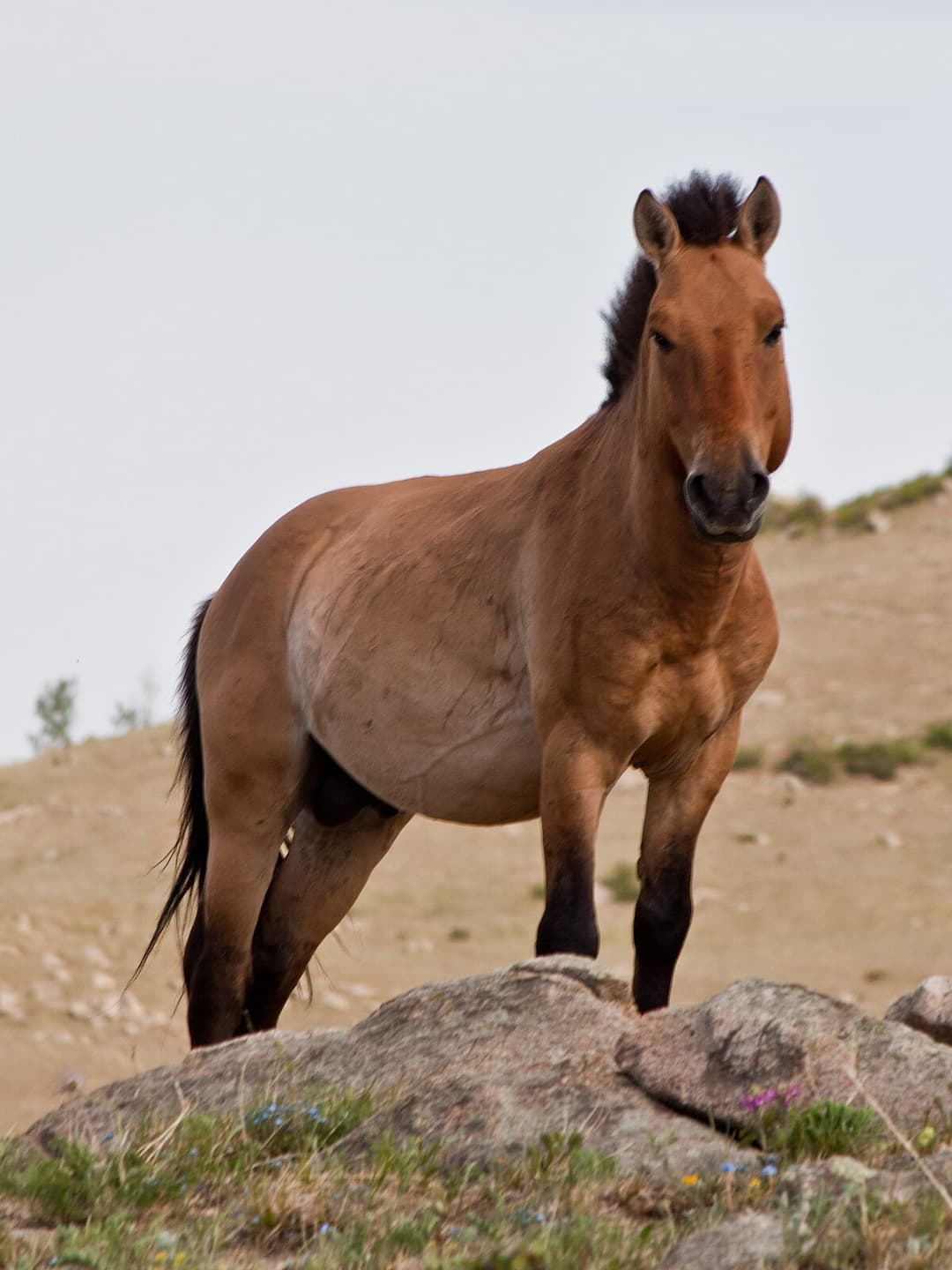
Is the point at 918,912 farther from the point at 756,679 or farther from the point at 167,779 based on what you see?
the point at 756,679

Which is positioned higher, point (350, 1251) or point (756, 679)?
point (756, 679)

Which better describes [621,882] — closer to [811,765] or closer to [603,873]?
[603,873]

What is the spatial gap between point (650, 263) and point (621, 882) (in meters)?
11.0

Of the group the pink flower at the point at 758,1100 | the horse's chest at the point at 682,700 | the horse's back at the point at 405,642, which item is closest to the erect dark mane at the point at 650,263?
the horse's back at the point at 405,642

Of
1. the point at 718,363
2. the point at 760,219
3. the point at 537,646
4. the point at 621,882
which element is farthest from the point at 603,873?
the point at 718,363

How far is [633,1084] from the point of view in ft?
12.5

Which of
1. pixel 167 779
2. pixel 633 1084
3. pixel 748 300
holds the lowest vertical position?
pixel 167 779

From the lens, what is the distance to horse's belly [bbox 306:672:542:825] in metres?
5.36

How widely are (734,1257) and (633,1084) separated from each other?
3.12 feet

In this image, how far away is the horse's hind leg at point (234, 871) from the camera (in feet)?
21.0

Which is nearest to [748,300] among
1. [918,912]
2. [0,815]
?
[918,912]

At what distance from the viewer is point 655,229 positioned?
16.2ft

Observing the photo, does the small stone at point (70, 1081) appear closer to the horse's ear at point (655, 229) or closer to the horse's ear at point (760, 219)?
the horse's ear at point (655, 229)

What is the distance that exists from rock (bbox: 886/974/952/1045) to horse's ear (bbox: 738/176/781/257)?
2171 millimetres
